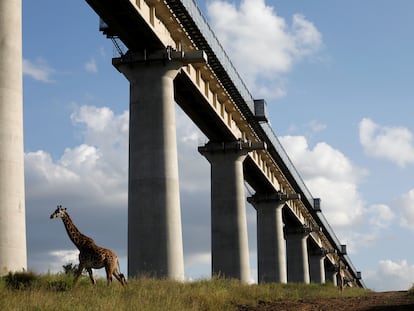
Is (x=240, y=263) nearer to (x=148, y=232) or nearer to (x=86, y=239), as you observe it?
(x=148, y=232)

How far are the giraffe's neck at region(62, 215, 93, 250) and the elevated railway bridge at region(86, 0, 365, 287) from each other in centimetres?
1043

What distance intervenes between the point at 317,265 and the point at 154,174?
6688 cm

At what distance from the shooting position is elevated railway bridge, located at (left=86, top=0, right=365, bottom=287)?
30.1 m

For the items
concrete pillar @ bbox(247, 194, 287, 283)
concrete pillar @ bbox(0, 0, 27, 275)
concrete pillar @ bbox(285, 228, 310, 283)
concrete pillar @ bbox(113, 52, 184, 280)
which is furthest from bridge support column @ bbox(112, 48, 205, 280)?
concrete pillar @ bbox(285, 228, 310, 283)

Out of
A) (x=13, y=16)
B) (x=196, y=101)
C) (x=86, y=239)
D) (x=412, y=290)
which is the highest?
(x=196, y=101)

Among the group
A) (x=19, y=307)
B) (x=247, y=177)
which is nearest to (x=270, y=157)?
(x=247, y=177)

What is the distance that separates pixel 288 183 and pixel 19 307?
53.4 metres

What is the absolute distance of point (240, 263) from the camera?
44.2 metres

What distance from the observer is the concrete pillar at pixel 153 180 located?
29984mm

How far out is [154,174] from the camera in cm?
3028

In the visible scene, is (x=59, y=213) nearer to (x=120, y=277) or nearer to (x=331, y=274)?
(x=120, y=277)

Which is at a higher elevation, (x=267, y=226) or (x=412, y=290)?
(x=267, y=226)

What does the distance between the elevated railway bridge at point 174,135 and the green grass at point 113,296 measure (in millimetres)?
8191

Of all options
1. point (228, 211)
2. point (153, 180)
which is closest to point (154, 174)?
point (153, 180)
